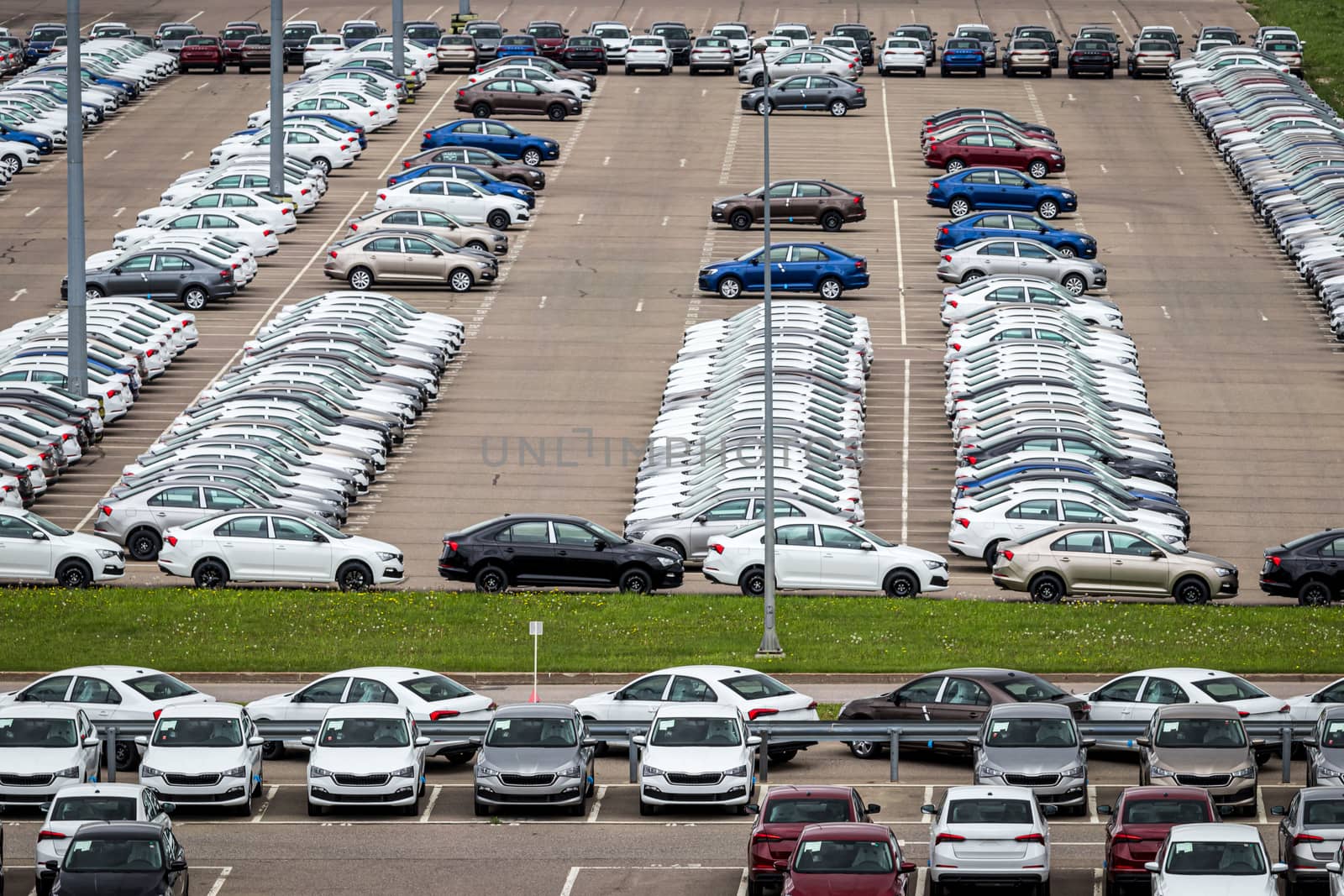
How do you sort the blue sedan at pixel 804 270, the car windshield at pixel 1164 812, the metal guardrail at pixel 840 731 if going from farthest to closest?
the blue sedan at pixel 804 270 → the metal guardrail at pixel 840 731 → the car windshield at pixel 1164 812

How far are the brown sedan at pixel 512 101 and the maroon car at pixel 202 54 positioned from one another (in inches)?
551

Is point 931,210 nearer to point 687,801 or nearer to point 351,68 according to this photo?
point 351,68

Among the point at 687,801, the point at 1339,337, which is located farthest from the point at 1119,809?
the point at 1339,337

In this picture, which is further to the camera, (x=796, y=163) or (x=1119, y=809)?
(x=796, y=163)

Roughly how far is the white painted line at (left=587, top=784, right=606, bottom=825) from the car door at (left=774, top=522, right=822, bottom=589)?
10623 mm

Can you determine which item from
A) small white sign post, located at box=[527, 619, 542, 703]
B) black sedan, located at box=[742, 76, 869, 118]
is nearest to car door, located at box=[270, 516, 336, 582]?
small white sign post, located at box=[527, 619, 542, 703]

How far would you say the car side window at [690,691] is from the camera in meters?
30.1

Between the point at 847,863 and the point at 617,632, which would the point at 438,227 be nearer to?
the point at 617,632

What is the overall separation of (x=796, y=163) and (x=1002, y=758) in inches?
1849

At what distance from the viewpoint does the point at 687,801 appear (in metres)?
27.4

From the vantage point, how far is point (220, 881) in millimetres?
24922

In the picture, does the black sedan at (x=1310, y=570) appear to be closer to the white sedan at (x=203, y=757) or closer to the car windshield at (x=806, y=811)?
the car windshield at (x=806, y=811)

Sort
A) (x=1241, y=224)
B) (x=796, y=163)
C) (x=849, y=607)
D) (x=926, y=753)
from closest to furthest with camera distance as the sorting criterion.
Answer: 1. (x=926, y=753)
2. (x=849, y=607)
3. (x=1241, y=224)
4. (x=796, y=163)

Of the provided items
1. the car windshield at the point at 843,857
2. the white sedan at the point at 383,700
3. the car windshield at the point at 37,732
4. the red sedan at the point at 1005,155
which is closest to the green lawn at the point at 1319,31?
the red sedan at the point at 1005,155
